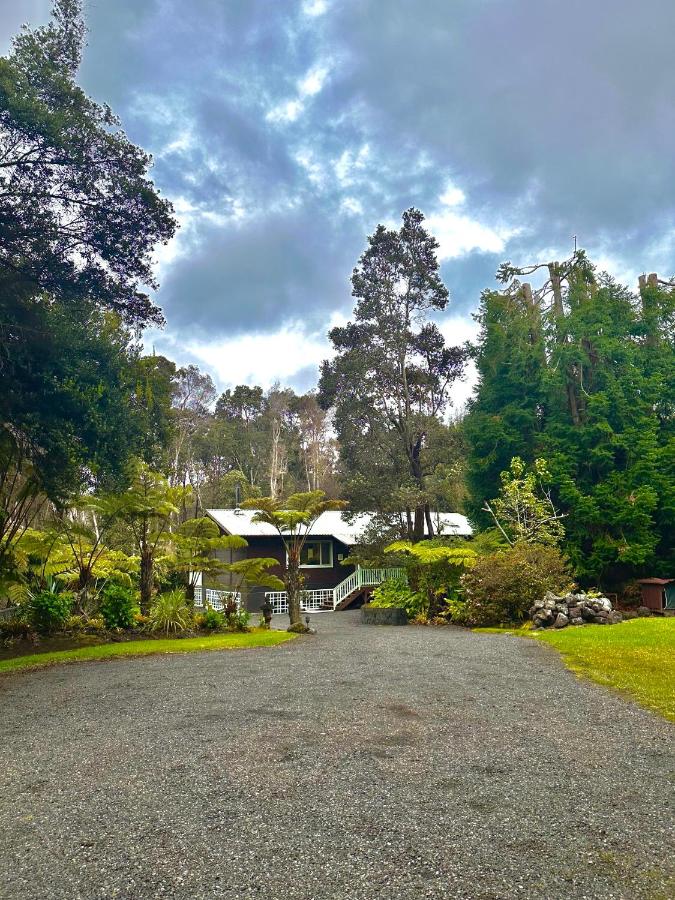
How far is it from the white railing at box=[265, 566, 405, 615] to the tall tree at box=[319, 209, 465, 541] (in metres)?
3.40

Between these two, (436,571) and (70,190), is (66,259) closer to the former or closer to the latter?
(70,190)

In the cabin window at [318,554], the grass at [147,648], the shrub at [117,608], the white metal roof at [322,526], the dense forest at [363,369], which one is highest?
the dense forest at [363,369]

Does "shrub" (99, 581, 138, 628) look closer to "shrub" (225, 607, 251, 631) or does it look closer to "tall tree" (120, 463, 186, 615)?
"tall tree" (120, 463, 186, 615)

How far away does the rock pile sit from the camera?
12.8m

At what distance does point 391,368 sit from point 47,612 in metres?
14.9

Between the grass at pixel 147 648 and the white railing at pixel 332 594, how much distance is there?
10.2 m

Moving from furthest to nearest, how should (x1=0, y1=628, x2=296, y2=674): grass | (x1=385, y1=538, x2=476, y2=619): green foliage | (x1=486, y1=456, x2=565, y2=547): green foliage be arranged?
(x1=486, y1=456, x2=565, y2=547): green foliage < (x1=385, y1=538, x2=476, y2=619): green foliage < (x1=0, y1=628, x2=296, y2=674): grass

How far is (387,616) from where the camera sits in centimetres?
1661

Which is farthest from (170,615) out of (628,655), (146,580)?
(628,655)

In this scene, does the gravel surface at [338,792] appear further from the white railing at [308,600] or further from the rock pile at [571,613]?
the white railing at [308,600]

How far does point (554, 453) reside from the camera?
60.3ft

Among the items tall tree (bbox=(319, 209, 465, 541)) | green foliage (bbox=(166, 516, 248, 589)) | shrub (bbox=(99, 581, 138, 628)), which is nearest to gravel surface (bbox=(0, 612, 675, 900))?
shrub (bbox=(99, 581, 138, 628))

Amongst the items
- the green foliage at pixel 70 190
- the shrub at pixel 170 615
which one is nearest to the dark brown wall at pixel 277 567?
the shrub at pixel 170 615

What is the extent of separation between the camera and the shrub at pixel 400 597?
1691 centimetres
